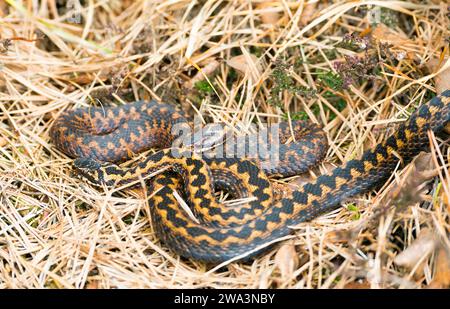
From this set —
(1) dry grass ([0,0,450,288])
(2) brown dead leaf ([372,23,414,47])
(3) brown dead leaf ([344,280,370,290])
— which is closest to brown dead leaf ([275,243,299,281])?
(1) dry grass ([0,0,450,288])

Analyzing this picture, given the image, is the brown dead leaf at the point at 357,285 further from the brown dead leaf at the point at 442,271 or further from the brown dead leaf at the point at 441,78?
the brown dead leaf at the point at 441,78

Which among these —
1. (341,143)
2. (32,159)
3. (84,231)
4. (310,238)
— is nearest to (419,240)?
(310,238)

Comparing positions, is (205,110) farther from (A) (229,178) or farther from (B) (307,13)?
(B) (307,13)

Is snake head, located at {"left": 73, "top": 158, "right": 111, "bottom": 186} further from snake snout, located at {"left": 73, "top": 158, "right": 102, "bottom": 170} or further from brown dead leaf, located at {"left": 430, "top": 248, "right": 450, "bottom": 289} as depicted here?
brown dead leaf, located at {"left": 430, "top": 248, "right": 450, "bottom": 289}

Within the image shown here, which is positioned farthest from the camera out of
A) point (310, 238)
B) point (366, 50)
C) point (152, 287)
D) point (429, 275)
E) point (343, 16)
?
point (343, 16)

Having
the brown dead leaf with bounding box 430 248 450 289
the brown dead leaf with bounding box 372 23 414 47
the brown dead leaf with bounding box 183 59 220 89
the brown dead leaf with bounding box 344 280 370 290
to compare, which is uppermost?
the brown dead leaf with bounding box 372 23 414 47

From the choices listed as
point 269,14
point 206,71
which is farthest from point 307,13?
point 206,71

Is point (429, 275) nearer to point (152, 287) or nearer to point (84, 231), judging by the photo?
point (152, 287)
